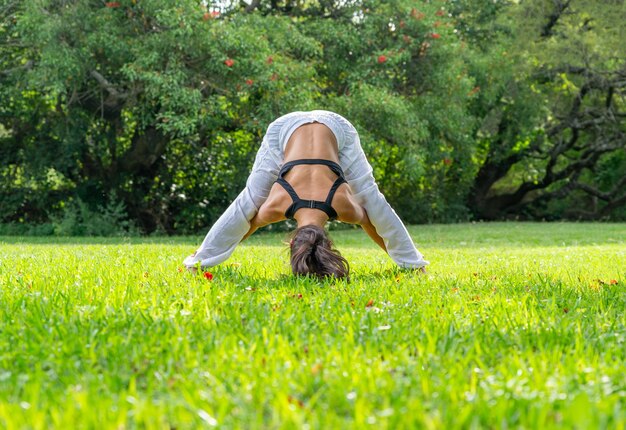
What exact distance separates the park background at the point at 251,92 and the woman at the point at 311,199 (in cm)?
863

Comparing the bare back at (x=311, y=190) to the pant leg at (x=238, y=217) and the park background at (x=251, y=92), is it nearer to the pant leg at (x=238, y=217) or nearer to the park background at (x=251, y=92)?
the pant leg at (x=238, y=217)

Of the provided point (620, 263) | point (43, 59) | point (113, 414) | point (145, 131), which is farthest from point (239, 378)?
point (145, 131)

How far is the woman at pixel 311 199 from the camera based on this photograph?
17.1ft

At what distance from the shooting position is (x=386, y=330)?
3.34m

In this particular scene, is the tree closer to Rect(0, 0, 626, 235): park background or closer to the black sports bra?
Rect(0, 0, 626, 235): park background

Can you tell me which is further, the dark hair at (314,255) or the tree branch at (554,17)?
the tree branch at (554,17)

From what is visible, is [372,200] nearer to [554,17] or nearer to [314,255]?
[314,255]

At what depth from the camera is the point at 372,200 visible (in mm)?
5648

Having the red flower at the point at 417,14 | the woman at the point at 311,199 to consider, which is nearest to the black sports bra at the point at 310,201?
the woman at the point at 311,199

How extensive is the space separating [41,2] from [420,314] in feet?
42.6

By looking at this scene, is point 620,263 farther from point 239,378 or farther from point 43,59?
point 43,59

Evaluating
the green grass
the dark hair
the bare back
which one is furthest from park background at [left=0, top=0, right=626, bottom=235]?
the green grass

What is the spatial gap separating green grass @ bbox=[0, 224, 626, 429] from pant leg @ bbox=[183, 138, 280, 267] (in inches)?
28.5

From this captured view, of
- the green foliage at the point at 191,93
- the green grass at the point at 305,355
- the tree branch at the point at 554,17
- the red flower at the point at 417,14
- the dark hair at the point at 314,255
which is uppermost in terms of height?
the tree branch at the point at 554,17
